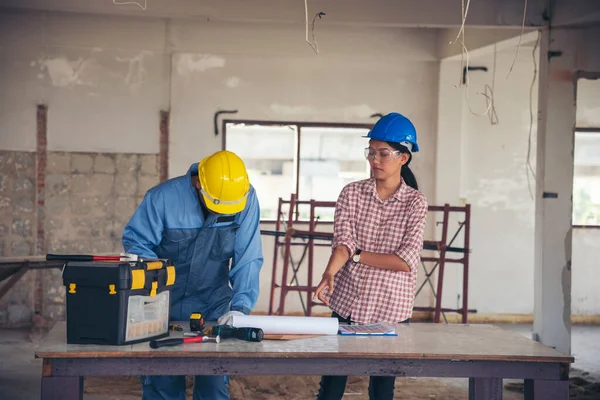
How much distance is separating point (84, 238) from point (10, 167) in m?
1.06

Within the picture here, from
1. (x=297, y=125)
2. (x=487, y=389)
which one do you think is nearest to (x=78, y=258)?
(x=487, y=389)

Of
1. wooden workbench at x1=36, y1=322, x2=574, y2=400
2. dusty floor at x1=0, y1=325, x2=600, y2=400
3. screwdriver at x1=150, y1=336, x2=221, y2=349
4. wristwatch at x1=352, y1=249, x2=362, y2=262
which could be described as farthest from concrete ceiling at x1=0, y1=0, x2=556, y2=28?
screwdriver at x1=150, y1=336, x2=221, y2=349

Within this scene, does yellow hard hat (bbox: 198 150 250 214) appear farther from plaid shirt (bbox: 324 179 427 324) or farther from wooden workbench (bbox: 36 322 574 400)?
wooden workbench (bbox: 36 322 574 400)

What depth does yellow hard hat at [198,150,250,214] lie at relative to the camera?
141 inches

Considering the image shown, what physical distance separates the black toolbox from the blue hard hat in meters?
1.26

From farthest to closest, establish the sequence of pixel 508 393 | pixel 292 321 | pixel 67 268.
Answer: pixel 508 393
pixel 292 321
pixel 67 268

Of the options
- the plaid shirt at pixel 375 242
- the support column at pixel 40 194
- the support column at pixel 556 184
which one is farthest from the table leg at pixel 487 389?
the support column at pixel 40 194

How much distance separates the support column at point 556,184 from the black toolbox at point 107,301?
461cm

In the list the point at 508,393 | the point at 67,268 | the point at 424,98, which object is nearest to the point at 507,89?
the point at 424,98

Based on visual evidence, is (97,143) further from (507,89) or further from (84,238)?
(507,89)

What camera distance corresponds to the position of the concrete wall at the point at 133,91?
8.43m

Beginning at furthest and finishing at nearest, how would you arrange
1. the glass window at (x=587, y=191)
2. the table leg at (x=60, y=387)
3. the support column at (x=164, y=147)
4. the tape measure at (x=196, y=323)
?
1. the glass window at (x=587, y=191)
2. the support column at (x=164, y=147)
3. the tape measure at (x=196, y=323)
4. the table leg at (x=60, y=387)

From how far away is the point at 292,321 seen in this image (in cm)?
350

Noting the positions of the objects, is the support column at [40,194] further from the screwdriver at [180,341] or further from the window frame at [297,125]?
the screwdriver at [180,341]
